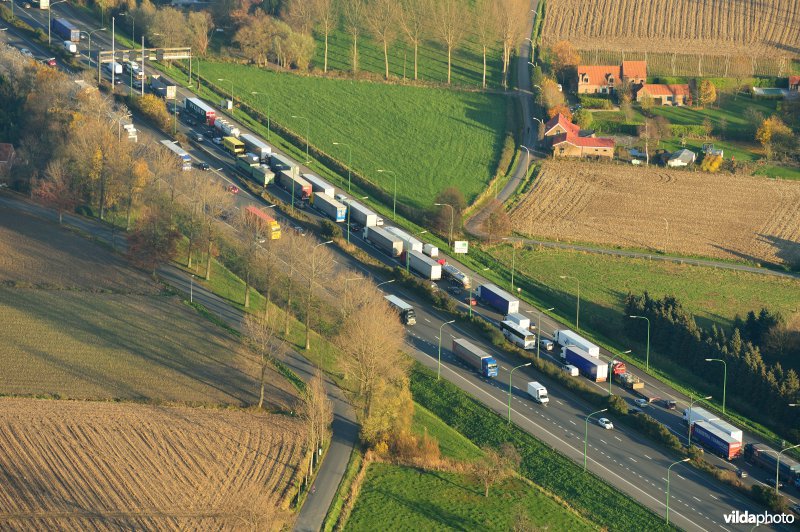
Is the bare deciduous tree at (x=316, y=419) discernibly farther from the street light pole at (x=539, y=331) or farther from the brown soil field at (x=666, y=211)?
the brown soil field at (x=666, y=211)

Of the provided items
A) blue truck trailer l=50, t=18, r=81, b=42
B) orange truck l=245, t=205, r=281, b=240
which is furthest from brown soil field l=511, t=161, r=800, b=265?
blue truck trailer l=50, t=18, r=81, b=42

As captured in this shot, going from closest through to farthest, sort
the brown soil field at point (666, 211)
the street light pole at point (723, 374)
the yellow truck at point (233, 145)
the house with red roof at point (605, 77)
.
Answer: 1. the street light pole at point (723, 374)
2. the brown soil field at point (666, 211)
3. the yellow truck at point (233, 145)
4. the house with red roof at point (605, 77)

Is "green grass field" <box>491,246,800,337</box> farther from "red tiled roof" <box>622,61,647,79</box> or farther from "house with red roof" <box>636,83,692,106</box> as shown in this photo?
"red tiled roof" <box>622,61,647,79</box>

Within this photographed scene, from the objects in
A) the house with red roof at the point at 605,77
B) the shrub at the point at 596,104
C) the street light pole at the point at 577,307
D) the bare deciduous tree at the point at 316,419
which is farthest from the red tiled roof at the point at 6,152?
the house with red roof at the point at 605,77

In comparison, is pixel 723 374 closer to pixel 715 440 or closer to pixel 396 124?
pixel 715 440

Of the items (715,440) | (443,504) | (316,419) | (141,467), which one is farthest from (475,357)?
(141,467)

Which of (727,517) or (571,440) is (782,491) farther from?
(571,440)
